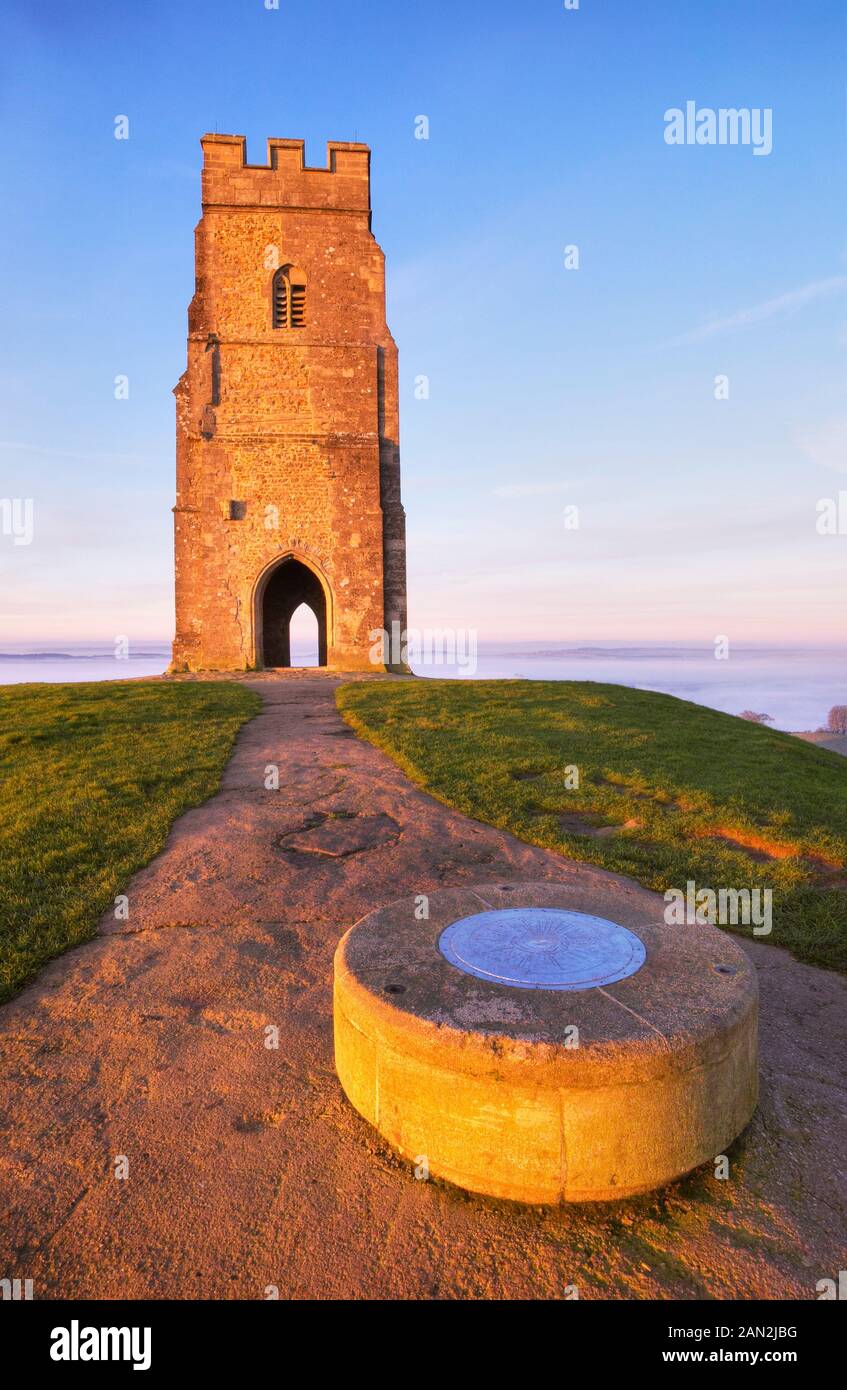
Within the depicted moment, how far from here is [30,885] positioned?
18.6ft

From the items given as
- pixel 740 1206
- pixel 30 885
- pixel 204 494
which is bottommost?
pixel 740 1206

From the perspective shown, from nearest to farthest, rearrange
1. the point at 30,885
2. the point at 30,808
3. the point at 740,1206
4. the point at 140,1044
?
the point at 740,1206
the point at 140,1044
the point at 30,885
the point at 30,808

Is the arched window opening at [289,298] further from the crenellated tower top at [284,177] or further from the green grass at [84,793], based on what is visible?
the green grass at [84,793]

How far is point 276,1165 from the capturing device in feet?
9.86

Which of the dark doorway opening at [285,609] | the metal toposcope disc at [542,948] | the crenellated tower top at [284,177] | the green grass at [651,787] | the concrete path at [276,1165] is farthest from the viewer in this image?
the dark doorway opening at [285,609]

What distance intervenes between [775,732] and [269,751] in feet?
34.3

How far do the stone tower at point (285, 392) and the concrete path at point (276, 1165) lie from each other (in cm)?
1749

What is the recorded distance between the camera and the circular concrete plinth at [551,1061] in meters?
2.77

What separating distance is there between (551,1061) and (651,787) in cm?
626

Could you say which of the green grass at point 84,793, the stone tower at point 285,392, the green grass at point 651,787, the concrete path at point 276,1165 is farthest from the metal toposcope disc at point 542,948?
the stone tower at point 285,392

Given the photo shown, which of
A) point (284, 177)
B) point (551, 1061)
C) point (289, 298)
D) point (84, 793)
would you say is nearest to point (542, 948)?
point (551, 1061)
